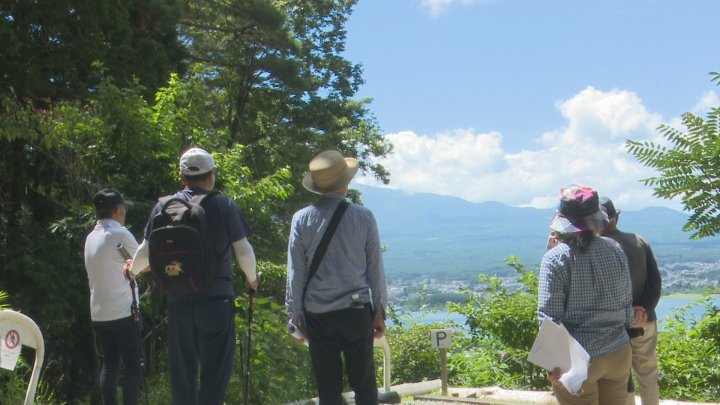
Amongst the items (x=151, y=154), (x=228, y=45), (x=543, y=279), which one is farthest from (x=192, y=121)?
(x=228, y=45)

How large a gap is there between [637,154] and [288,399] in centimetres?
507

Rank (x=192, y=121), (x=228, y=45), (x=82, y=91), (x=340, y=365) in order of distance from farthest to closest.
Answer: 1. (x=228, y=45)
2. (x=82, y=91)
3. (x=192, y=121)
4. (x=340, y=365)

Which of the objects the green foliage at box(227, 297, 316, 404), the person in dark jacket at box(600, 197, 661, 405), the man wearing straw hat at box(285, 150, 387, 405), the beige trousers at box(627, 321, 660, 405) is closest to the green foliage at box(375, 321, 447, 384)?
the green foliage at box(227, 297, 316, 404)

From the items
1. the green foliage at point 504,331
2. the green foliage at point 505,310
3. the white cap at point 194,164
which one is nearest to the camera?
the white cap at point 194,164

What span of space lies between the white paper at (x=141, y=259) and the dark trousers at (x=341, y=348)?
1.15 m

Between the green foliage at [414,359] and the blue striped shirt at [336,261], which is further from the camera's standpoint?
the green foliage at [414,359]

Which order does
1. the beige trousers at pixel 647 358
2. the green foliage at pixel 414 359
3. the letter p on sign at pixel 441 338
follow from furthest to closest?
the green foliage at pixel 414 359 < the letter p on sign at pixel 441 338 < the beige trousers at pixel 647 358

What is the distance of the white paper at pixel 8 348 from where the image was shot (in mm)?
4098

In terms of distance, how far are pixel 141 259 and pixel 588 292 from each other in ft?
9.22

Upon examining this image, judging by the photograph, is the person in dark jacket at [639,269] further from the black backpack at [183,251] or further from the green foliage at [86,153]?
the green foliage at [86,153]

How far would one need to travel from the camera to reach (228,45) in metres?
22.8

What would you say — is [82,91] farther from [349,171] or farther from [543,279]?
[543,279]

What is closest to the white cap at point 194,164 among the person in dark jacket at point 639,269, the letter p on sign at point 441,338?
the person in dark jacket at point 639,269

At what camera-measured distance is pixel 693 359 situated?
10.5m
